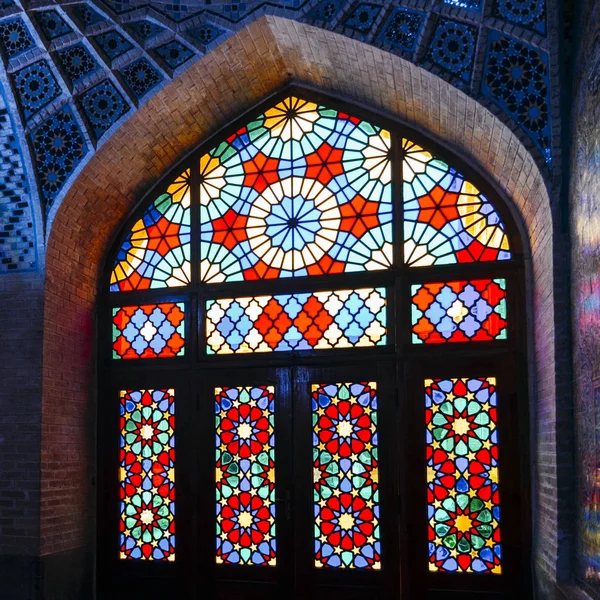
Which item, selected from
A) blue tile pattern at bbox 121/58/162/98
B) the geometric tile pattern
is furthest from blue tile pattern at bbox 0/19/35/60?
blue tile pattern at bbox 121/58/162/98

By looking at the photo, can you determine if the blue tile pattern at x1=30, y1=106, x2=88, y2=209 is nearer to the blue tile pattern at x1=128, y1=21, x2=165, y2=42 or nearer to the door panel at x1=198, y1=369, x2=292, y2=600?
the blue tile pattern at x1=128, y1=21, x2=165, y2=42

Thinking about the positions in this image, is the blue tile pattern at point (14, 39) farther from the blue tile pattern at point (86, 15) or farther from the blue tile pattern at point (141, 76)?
the blue tile pattern at point (141, 76)

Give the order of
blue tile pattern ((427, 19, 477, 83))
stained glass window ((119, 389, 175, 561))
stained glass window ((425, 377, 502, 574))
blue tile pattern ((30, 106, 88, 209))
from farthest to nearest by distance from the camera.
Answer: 1. stained glass window ((119, 389, 175, 561))
2. blue tile pattern ((30, 106, 88, 209))
3. stained glass window ((425, 377, 502, 574))
4. blue tile pattern ((427, 19, 477, 83))

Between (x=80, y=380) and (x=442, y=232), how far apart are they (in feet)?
8.48

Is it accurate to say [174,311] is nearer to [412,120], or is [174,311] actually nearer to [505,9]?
[412,120]

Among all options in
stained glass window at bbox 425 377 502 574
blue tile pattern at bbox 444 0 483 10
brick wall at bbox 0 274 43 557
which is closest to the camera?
blue tile pattern at bbox 444 0 483 10

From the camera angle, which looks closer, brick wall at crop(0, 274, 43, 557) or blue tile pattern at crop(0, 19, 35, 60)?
blue tile pattern at crop(0, 19, 35, 60)

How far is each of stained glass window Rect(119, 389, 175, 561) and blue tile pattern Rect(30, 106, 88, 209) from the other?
147 centimetres

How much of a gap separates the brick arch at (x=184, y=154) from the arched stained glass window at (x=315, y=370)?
133 mm

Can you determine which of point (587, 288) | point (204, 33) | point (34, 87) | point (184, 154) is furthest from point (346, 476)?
point (34, 87)

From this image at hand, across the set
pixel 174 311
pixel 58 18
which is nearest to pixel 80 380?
Answer: pixel 174 311

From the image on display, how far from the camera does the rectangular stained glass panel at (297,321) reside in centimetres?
528

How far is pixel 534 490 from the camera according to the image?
480cm

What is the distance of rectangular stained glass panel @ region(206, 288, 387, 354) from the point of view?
5281mm
